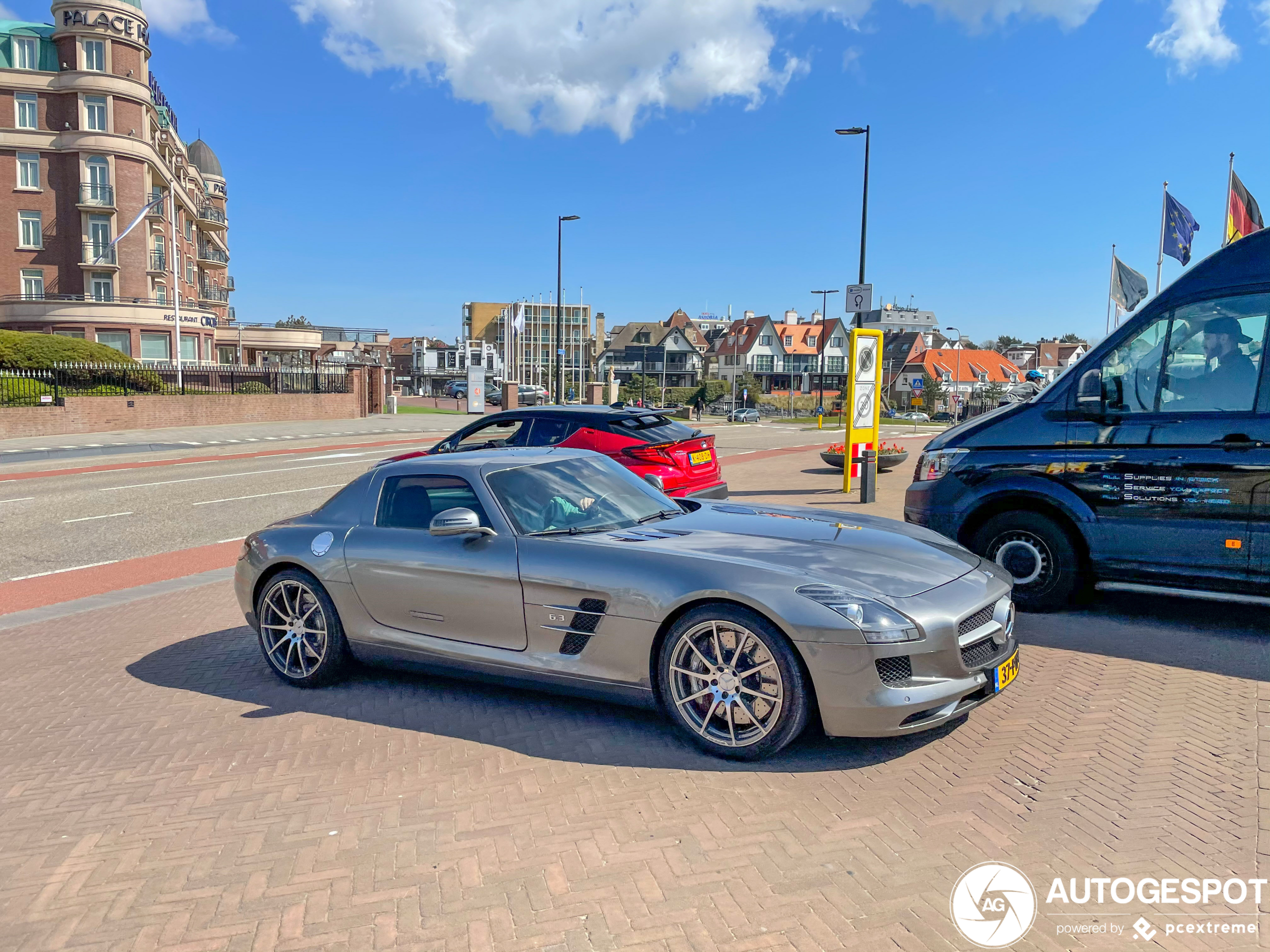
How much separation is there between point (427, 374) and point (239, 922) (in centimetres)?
10703

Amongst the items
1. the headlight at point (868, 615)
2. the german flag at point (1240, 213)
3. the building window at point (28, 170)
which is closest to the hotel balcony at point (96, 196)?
the building window at point (28, 170)

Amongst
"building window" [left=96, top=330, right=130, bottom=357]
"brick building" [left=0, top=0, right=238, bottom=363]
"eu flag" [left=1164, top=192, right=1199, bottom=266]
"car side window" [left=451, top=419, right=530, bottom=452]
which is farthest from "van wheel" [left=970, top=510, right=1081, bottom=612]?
"building window" [left=96, top=330, right=130, bottom=357]

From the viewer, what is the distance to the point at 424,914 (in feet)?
9.52

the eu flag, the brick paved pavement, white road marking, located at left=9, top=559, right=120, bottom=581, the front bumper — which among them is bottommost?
white road marking, located at left=9, top=559, right=120, bottom=581

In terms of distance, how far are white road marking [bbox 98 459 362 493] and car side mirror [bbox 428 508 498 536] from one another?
518 inches

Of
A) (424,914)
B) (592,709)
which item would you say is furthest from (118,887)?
(592,709)

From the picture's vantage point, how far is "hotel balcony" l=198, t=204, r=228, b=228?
6731 centimetres

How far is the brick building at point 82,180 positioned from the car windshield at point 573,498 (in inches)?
1844

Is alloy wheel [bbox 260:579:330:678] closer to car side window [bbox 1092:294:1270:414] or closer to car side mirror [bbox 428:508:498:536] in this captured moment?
car side mirror [bbox 428:508:498:536]

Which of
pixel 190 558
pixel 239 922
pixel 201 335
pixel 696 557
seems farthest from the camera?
pixel 201 335

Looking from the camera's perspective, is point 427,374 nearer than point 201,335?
No

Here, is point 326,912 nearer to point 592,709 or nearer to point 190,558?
point 592,709

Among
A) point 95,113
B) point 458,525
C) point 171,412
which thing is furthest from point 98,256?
point 458,525

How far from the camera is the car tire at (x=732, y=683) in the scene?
3756mm
